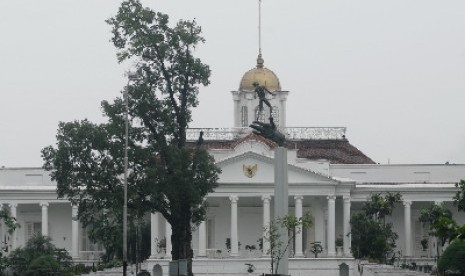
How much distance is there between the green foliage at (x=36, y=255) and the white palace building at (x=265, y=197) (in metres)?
1.96

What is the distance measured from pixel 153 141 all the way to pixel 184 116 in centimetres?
194

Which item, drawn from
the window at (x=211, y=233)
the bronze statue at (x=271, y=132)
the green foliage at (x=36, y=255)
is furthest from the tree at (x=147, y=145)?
the window at (x=211, y=233)

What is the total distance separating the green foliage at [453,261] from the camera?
58344 millimetres

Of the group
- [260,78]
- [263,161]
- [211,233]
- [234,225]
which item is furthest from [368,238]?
[260,78]

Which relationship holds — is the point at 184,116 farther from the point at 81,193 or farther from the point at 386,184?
the point at 386,184

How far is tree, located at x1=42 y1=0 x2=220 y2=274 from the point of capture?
169 feet

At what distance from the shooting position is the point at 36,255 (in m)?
76.4

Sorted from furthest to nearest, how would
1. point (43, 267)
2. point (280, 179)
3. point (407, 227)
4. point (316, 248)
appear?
point (407, 227), point (316, 248), point (43, 267), point (280, 179)

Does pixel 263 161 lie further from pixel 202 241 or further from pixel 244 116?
pixel 244 116

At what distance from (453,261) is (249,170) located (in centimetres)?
2402

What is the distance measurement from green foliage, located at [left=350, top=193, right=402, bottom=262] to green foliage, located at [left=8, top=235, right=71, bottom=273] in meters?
20.8

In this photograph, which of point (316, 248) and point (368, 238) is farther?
point (368, 238)

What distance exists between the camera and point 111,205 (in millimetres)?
51344

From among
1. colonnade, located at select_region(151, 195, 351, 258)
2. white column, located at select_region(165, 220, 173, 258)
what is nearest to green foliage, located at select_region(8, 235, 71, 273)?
colonnade, located at select_region(151, 195, 351, 258)
